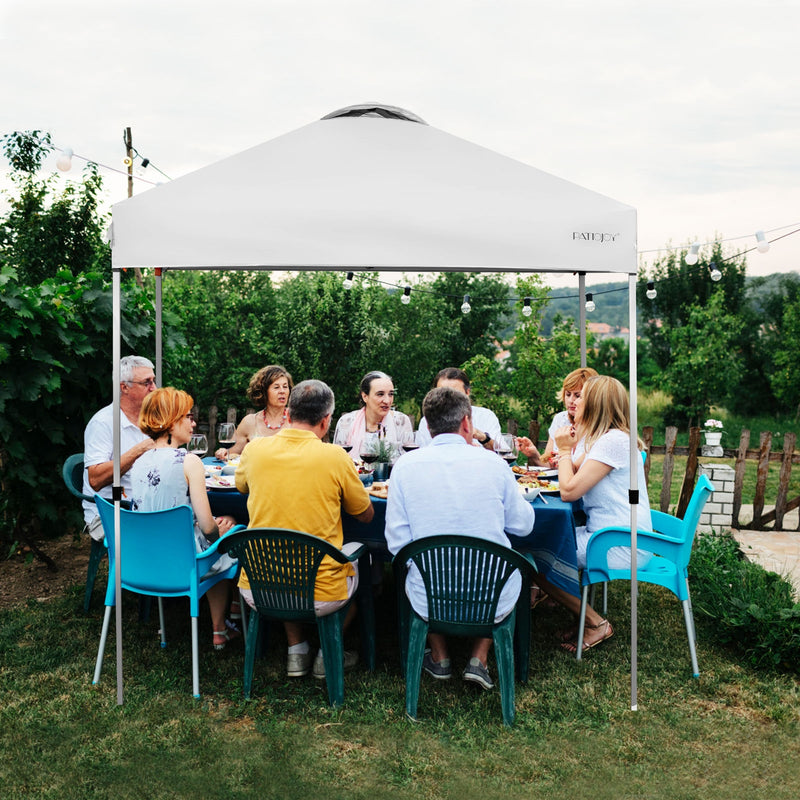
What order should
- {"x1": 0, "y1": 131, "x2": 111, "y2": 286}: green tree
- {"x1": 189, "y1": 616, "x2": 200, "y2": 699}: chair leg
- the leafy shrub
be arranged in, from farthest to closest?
{"x1": 0, "y1": 131, "x2": 111, "y2": 286}: green tree → the leafy shrub → {"x1": 189, "y1": 616, "x2": 200, "y2": 699}: chair leg

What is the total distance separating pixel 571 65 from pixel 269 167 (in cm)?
1194

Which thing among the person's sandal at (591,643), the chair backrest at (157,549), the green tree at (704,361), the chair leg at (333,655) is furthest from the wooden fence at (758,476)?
the green tree at (704,361)

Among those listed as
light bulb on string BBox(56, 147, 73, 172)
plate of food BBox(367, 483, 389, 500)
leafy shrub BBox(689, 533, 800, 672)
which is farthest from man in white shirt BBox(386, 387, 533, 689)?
light bulb on string BBox(56, 147, 73, 172)

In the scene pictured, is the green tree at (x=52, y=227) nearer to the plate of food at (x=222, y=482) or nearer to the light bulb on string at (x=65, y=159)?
the light bulb on string at (x=65, y=159)

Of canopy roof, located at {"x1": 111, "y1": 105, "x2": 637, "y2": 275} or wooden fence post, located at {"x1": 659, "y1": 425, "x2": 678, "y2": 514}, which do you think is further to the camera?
wooden fence post, located at {"x1": 659, "y1": 425, "x2": 678, "y2": 514}

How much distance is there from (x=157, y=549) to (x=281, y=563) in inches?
25.5

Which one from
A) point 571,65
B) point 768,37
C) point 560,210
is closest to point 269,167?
point 560,210

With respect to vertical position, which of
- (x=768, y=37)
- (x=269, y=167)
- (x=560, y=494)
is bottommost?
(x=560, y=494)

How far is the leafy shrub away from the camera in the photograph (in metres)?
3.63

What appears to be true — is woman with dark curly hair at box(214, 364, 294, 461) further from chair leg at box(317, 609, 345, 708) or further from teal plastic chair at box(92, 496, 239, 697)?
chair leg at box(317, 609, 345, 708)

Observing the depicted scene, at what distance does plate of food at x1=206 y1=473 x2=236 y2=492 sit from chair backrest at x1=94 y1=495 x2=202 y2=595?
416mm

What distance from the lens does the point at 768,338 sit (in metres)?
21.6

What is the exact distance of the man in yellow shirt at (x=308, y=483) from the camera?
3.13 m

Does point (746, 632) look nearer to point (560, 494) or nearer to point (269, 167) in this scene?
point (560, 494)
